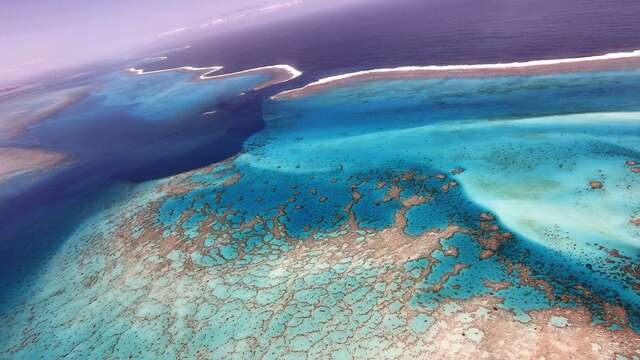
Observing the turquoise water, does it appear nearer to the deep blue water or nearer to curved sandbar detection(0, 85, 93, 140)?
the deep blue water

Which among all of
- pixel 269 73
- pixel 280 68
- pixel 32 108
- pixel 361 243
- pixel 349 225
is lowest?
pixel 361 243

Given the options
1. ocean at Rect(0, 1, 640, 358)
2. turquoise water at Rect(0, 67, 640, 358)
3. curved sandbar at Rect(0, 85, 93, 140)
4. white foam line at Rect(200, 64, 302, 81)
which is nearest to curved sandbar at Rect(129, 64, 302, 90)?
white foam line at Rect(200, 64, 302, 81)

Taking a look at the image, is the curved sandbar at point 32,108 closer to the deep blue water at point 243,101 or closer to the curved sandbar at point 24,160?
the deep blue water at point 243,101

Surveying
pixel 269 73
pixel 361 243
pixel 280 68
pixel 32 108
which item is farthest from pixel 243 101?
pixel 32 108

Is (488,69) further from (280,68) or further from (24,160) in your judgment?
(24,160)

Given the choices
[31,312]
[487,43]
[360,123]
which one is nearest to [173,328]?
[31,312]

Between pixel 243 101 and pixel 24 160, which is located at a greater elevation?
pixel 243 101

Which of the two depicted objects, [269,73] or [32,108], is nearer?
[269,73]
